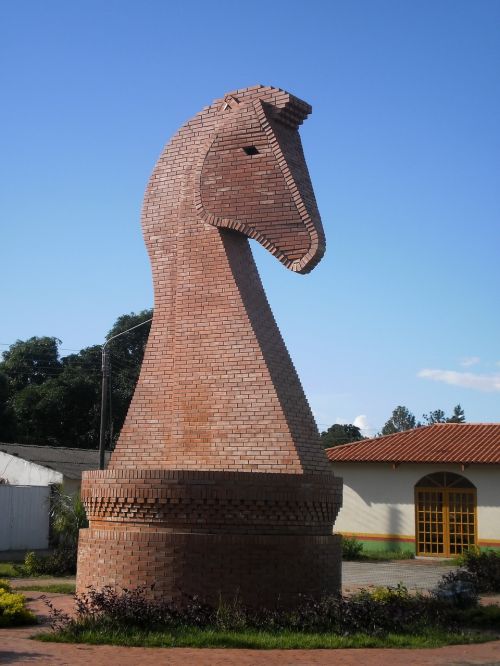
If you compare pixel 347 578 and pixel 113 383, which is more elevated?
pixel 113 383

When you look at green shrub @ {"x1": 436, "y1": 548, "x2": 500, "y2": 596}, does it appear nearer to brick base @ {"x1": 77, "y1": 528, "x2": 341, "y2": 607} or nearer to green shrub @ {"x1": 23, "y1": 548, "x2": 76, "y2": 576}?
brick base @ {"x1": 77, "y1": 528, "x2": 341, "y2": 607}

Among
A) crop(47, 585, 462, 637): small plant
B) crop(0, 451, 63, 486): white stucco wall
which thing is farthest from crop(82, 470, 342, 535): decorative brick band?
crop(0, 451, 63, 486): white stucco wall

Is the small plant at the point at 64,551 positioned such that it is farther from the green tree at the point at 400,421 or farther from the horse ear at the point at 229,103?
the green tree at the point at 400,421

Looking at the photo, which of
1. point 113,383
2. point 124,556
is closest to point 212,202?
point 124,556

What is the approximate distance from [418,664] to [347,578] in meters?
10.6

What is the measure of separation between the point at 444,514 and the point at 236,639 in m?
17.8

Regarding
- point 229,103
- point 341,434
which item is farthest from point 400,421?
point 229,103

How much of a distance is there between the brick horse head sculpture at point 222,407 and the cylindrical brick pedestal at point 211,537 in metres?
0.02

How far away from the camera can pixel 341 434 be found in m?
64.8

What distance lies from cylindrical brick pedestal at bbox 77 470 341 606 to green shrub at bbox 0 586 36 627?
0.75 m

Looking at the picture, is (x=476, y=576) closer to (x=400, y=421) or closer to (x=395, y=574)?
(x=395, y=574)

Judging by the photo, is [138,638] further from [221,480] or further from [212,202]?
→ [212,202]

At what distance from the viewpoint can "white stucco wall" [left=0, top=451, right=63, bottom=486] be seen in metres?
27.0

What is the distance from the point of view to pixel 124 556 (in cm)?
1008
